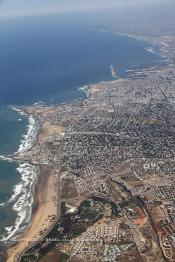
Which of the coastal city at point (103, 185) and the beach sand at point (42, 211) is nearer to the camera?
the coastal city at point (103, 185)

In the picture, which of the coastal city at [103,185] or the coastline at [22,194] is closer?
the coastal city at [103,185]

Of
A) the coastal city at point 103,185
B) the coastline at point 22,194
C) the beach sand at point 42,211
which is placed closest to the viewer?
the coastal city at point 103,185

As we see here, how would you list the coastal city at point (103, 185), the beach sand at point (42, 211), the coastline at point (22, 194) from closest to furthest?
the coastal city at point (103, 185) < the beach sand at point (42, 211) < the coastline at point (22, 194)

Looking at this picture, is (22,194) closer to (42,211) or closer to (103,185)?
(42,211)

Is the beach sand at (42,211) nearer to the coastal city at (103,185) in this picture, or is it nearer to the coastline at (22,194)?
the coastal city at (103,185)

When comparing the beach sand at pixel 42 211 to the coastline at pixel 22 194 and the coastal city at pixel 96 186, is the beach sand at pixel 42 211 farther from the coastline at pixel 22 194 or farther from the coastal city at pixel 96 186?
the coastline at pixel 22 194

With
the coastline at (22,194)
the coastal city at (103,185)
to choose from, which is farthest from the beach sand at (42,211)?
the coastline at (22,194)

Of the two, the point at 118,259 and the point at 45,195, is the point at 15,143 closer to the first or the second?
the point at 45,195

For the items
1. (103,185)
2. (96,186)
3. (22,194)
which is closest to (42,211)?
(22,194)
